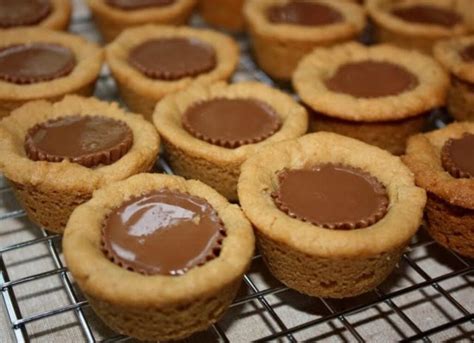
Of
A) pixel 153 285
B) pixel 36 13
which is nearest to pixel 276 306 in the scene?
pixel 153 285

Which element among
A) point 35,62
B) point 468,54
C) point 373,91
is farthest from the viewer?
point 468,54

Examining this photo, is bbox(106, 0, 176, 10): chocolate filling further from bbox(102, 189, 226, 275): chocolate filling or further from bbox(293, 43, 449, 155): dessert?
bbox(102, 189, 226, 275): chocolate filling

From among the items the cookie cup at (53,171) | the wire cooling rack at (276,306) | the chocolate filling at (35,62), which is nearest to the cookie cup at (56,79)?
the chocolate filling at (35,62)

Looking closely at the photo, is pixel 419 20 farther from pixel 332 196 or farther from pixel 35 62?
pixel 35 62

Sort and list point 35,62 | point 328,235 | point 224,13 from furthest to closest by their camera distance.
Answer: point 224,13
point 35,62
point 328,235

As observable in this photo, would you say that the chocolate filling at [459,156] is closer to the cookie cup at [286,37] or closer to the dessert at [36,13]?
the cookie cup at [286,37]

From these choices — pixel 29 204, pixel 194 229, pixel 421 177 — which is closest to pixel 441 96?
pixel 421 177

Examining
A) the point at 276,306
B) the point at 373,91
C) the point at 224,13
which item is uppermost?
the point at 373,91

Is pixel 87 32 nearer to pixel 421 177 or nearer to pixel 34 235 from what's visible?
pixel 34 235
